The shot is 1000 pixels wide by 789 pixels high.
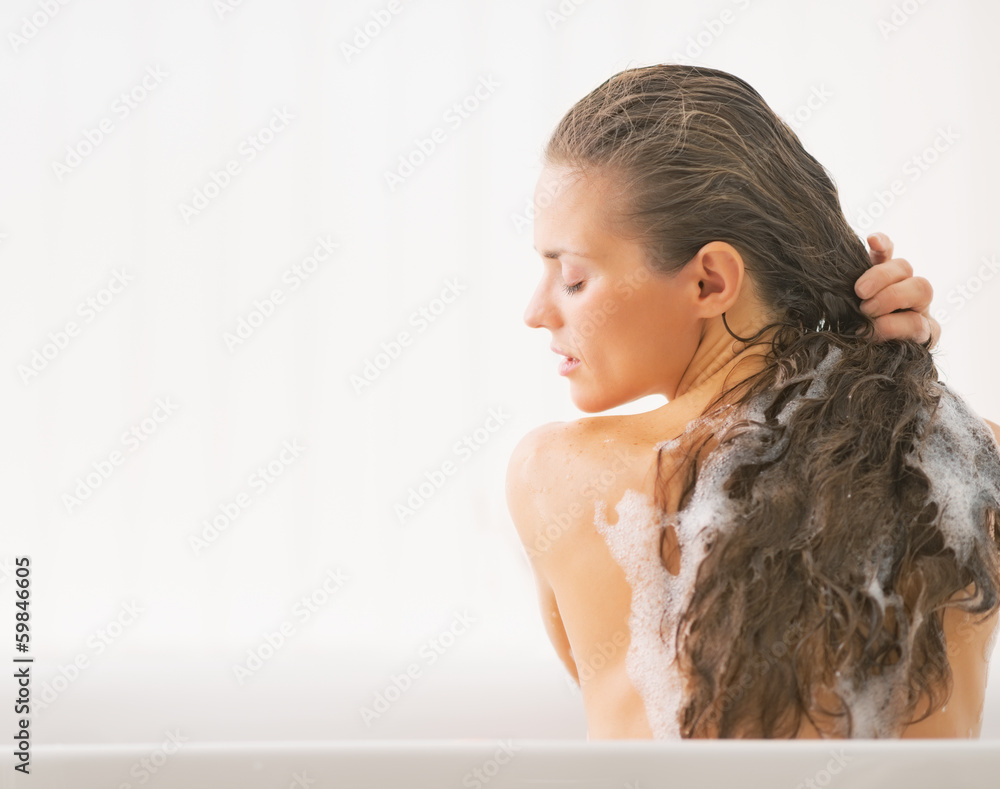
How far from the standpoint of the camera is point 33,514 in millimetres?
2100

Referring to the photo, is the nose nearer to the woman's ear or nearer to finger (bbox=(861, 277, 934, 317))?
the woman's ear

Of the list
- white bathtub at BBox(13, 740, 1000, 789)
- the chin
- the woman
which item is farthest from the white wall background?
white bathtub at BBox(13, 740, 1000, 789)

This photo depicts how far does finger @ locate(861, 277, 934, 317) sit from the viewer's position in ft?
3.17

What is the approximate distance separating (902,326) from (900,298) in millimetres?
30

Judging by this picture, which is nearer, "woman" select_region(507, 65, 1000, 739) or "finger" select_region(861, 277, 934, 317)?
"woman" select_region(507, 65, 1000, 739)

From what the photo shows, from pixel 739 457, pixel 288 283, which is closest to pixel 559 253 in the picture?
pixel 739 457

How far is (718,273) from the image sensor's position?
891mm

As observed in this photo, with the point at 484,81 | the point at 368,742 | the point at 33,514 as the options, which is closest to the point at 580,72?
the point at 484,81

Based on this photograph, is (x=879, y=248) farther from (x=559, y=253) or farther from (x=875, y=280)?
(x=559, y=253)

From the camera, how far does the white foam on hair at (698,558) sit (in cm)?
75

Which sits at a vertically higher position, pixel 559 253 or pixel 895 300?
pixel 559 253

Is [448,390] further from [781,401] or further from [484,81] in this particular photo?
[781,401]

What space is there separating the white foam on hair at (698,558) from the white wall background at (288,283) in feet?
4.30

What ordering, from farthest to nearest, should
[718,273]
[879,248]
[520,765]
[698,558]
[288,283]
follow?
[288,283]
[879,248]
[718,273]
[698,558]
[520,765]
